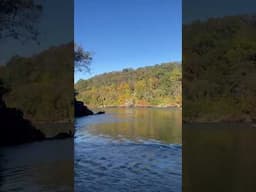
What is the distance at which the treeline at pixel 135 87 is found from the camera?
1683 centimetres

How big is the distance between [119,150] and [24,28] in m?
2.82

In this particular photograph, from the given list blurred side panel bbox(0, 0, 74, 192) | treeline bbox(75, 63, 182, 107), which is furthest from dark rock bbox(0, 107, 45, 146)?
treeline bbox(75, 63, 182, 107)

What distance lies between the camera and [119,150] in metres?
7.21

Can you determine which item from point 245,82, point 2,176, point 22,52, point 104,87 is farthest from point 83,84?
point 2,176

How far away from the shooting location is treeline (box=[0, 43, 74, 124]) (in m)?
5.72

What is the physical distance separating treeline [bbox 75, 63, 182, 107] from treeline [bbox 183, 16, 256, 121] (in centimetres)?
618

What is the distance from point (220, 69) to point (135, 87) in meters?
8.82

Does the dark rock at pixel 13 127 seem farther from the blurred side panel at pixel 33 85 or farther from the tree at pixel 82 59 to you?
the tree at pixel 82 59

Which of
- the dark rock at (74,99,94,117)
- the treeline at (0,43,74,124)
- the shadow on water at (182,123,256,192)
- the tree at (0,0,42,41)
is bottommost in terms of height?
the shadow on water at (182,123,256,192)

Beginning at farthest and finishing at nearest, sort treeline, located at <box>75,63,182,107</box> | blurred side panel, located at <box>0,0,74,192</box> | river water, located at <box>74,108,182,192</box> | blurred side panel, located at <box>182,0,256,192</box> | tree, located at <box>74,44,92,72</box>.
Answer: treeline, located at <box>75,63,182,107</box>, tree, located at <box>74,44,92,72</box>, blurred side panel, located at <box>182,0,256,192</box>, blurred side panel, located at <box>0,0,74,192</box>, river water, located at <box>74,108,182,192</box>

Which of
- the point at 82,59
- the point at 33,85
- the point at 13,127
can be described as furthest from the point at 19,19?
the point at 82,59

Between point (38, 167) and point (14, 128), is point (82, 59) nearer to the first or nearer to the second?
point (14, 128)

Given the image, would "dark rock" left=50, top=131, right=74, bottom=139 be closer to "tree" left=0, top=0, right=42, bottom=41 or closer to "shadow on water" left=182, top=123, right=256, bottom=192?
"tree" left=0, top=0, right=42, bottom=41

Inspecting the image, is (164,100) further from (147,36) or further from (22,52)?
(22,52)
